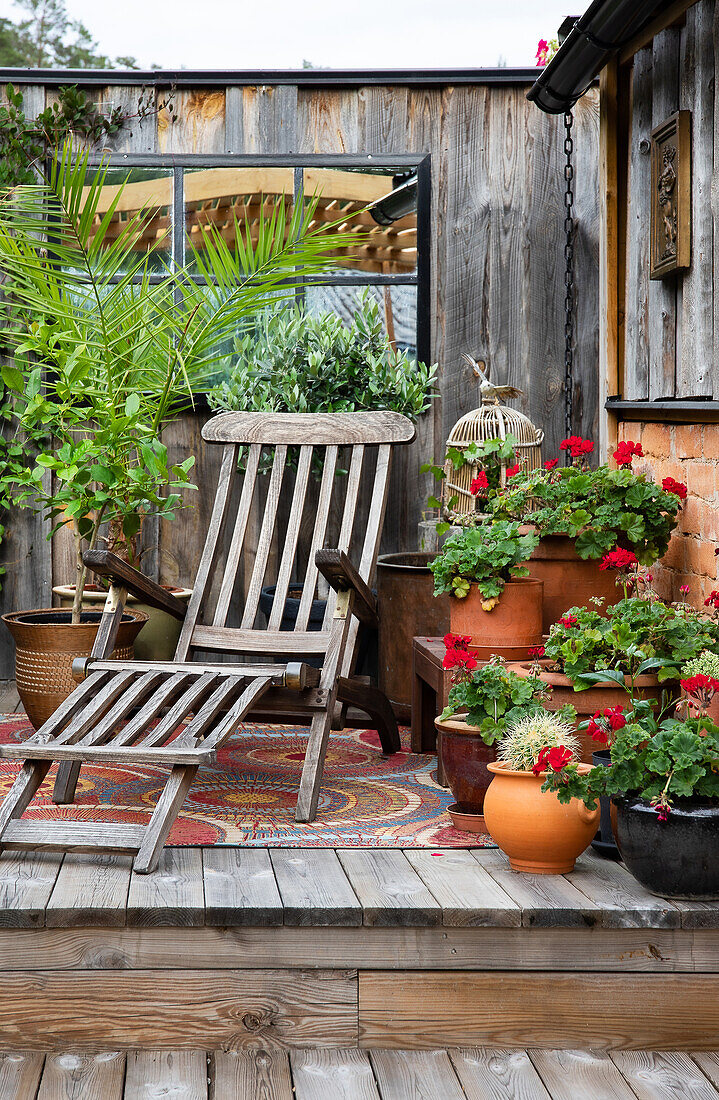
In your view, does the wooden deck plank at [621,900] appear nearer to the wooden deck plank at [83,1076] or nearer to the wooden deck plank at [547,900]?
the wooden deck plank at [547,900]

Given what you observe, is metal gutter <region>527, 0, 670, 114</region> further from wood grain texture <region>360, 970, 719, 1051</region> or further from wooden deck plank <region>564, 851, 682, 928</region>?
wood grain texture <region>360, 970, 719, 1051</region>

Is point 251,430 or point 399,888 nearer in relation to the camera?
point 399,888

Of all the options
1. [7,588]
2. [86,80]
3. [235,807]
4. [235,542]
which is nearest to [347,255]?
[86,80]

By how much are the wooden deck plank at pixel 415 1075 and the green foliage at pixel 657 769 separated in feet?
1.74

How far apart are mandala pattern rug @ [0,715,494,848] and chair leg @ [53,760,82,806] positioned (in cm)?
2

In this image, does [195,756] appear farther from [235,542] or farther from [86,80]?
[86,80]

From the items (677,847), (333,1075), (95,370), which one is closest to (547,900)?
(677,847)

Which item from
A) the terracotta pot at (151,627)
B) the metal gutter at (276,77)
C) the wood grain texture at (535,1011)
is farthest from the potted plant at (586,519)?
the metal gutter at (276,77)

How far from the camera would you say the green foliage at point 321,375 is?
13.6ft

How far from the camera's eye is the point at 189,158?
4.44m

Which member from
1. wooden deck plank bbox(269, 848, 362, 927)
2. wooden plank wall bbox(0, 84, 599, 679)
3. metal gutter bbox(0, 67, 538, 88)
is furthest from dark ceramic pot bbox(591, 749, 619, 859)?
metal gutter bbox(0, 67, 538, 88)

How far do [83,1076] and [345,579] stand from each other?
135 cm

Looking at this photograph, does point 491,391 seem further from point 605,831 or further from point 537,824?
point 537,824

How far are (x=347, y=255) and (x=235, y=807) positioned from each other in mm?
2613
